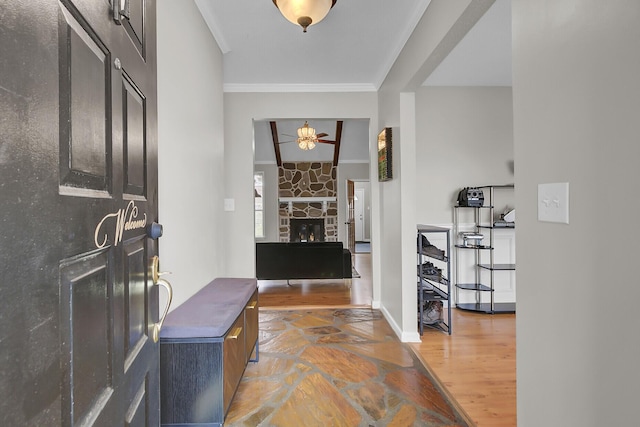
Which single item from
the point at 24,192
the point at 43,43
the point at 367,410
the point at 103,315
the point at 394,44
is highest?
the point at 394,44

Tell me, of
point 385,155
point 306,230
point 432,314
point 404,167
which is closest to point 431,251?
point 432,314

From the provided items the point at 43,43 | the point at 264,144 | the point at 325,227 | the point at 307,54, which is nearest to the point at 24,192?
the point at 43,43

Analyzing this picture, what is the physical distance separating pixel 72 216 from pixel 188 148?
5.37 ft

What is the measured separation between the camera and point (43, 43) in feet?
1.43

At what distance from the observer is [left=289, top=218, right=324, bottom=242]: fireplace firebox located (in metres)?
8.38

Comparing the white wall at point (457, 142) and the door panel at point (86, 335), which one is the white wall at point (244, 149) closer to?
the white wall at point (457, 142)

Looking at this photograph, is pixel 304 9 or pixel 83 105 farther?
pixel 304 9

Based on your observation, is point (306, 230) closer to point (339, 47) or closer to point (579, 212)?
point (339, 47)

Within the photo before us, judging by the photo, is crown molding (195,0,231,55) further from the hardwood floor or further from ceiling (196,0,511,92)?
the hardwood floor

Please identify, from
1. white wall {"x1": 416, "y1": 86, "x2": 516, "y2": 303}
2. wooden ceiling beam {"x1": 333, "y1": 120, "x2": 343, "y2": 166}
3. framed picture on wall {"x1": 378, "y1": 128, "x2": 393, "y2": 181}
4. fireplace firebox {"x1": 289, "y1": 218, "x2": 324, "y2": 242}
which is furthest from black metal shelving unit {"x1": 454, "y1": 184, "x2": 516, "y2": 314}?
fireplace firebox {"x1": 289, "y1": 218, "x2": 324, "y2": 242}

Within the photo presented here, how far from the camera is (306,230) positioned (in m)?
8.39

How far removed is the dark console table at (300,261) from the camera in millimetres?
4707

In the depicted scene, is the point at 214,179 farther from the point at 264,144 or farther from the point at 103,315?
the point at 264,144

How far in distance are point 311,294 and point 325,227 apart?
4174mm
